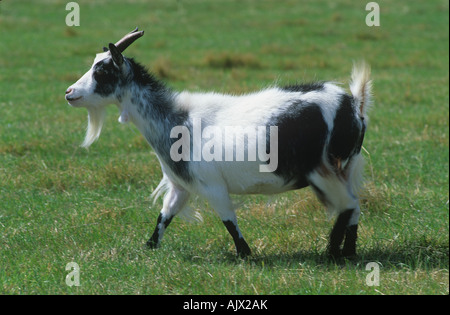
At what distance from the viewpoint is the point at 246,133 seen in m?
5.69

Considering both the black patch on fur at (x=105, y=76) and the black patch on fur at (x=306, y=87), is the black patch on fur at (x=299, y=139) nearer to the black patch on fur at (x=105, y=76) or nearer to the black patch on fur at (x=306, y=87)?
the black patch on fur at (x=306, y=87)

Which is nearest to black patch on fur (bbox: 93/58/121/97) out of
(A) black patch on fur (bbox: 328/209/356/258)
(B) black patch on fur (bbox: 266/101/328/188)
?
(B) black patch on fur (bbox: 266/101/328/188)

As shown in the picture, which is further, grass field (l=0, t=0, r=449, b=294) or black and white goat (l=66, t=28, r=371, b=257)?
black and white goat (l=66, t=28, r=371, b=257)

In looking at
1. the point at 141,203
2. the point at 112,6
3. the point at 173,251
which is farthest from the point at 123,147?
the point at 112,6

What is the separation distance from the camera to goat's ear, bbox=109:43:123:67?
→ 18.6 ft

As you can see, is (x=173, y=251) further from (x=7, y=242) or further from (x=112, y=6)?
(x=112, y=6)

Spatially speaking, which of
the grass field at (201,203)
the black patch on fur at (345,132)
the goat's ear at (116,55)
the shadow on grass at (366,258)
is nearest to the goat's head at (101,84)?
the goat's ear at (116,55)

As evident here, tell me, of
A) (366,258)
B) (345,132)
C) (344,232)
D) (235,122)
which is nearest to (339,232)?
(344,232)

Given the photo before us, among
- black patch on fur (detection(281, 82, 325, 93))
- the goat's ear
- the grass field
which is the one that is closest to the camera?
the grass field

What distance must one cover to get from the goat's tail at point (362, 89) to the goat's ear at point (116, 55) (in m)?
1.91

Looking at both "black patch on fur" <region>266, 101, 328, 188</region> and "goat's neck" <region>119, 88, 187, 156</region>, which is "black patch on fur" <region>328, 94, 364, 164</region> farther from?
"goat's neck" <region>119, 88, 187, 156</region>

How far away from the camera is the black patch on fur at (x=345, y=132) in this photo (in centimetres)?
573

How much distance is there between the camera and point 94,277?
5.46 metres

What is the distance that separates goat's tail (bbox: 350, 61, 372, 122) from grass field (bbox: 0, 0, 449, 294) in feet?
3.42
